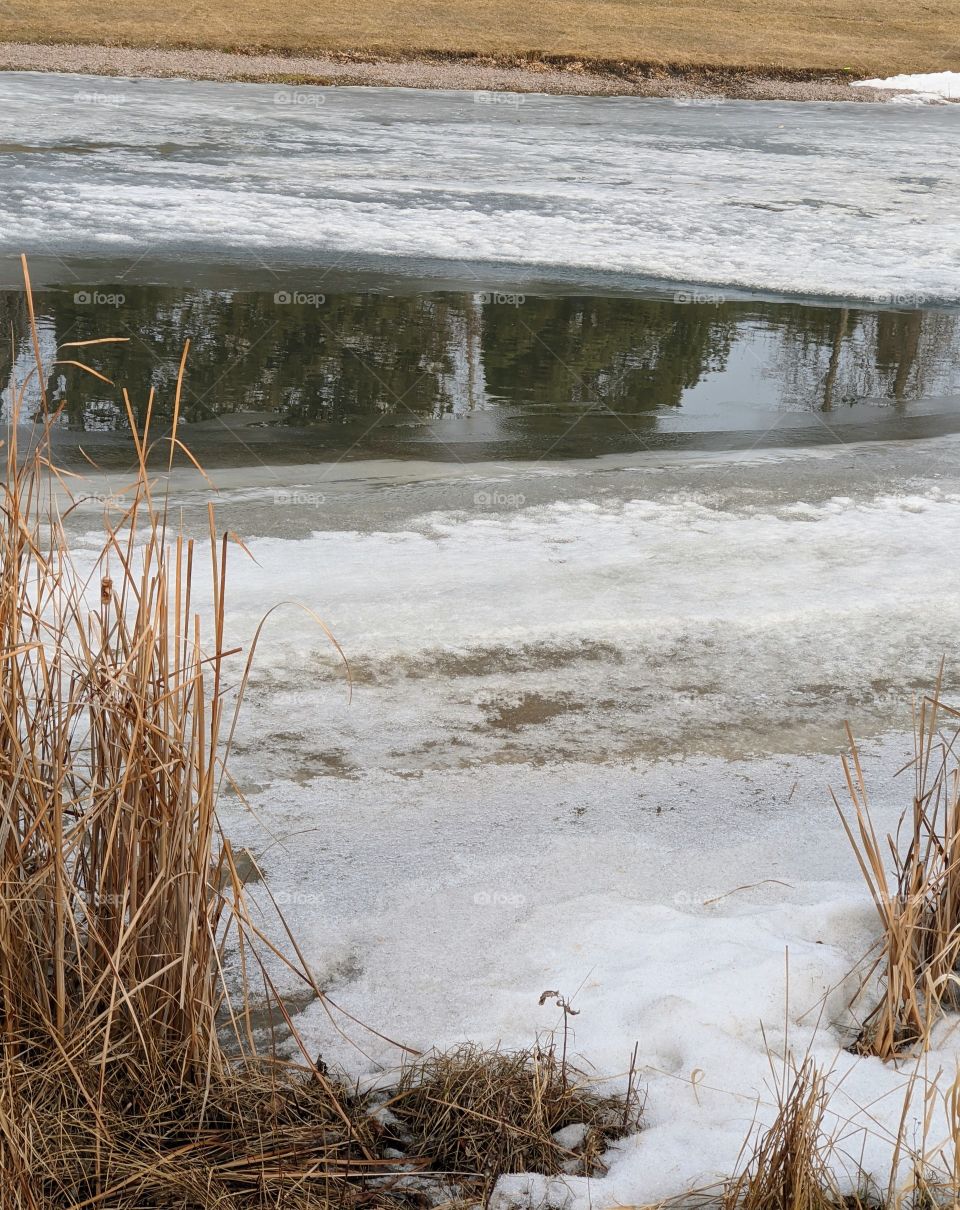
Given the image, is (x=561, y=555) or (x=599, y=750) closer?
(x=599, y=750)

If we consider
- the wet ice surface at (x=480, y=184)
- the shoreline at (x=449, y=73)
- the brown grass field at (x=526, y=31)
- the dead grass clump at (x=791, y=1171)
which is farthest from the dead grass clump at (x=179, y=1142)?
the brown grass field at (x=526, y=31)

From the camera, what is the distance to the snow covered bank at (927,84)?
63.5 feet

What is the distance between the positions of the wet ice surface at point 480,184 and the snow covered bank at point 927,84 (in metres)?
2.35

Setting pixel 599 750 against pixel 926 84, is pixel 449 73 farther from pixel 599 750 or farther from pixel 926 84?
pixel 599 750

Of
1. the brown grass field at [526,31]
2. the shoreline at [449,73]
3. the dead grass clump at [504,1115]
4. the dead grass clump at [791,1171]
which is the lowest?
the dead grass clump at [504,1115]

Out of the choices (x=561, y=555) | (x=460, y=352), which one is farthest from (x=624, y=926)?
(x=460, y=352)

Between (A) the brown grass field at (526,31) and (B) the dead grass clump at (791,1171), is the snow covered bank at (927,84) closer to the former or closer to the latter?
(A) the brown grass field at (526,31)

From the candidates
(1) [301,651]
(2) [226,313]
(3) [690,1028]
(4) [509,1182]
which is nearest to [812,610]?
(1) [301,651]

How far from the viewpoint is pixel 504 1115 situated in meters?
2.20

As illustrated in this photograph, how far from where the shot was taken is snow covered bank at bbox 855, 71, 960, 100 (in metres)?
19.4

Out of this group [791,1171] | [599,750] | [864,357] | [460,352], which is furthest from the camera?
[864,357]

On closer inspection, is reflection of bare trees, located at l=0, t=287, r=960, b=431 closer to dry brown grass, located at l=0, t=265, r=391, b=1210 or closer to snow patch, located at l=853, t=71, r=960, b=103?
dry brown grass, located at l=0, t=265, r=391, b=1210

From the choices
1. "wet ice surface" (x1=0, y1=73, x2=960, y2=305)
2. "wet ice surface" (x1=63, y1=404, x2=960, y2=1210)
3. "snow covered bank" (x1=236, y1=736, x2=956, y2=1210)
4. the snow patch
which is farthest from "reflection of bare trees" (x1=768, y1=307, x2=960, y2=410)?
the snow patch

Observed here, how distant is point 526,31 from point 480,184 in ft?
34.7
